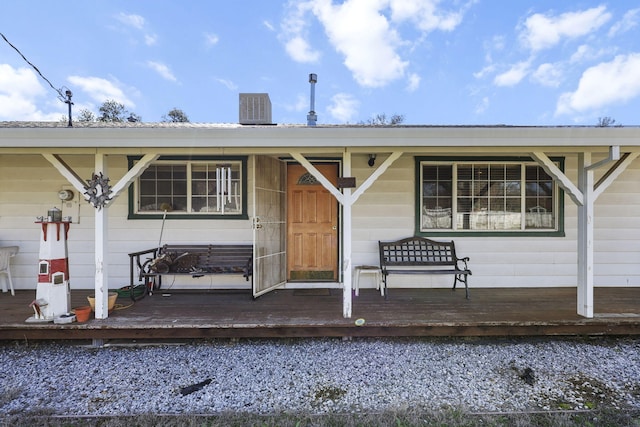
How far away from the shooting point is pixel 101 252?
10.5 ft

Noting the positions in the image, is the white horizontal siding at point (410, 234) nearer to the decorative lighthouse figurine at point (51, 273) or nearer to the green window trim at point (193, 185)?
the green window trim at point (193, 185)

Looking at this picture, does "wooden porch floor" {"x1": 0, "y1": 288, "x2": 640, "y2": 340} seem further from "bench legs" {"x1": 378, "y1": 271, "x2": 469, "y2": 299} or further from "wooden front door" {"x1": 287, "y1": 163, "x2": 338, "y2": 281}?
"wooden front door" {"x1": 287, "y1": 163, "x2": 338, "y2": 281}

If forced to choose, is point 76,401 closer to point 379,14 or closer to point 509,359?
point 509,359

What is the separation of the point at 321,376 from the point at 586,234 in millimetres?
3032

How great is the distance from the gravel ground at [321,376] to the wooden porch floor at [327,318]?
16 cm

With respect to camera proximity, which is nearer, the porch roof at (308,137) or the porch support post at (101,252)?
the porch roof at (308,137)

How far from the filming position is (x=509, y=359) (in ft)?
9.80

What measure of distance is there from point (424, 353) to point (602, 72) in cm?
2808

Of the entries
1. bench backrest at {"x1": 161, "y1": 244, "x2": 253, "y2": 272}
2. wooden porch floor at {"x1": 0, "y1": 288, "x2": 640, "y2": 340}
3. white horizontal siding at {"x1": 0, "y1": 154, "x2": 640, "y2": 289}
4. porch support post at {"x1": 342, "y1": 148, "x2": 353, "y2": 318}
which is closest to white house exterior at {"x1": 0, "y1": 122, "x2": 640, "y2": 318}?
white horizontal siding at {"x1": 0, "y1": 154, "x2": 640, "y2": 289}

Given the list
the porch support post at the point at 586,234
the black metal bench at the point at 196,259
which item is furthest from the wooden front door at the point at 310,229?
the porch support post at the point at 586,234

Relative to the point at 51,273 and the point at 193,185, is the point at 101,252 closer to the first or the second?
the point at 51,273

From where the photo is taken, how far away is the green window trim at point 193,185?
441 cm

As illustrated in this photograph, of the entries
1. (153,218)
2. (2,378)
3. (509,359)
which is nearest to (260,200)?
(153,218)

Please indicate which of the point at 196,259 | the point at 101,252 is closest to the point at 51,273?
the point at 101,252
